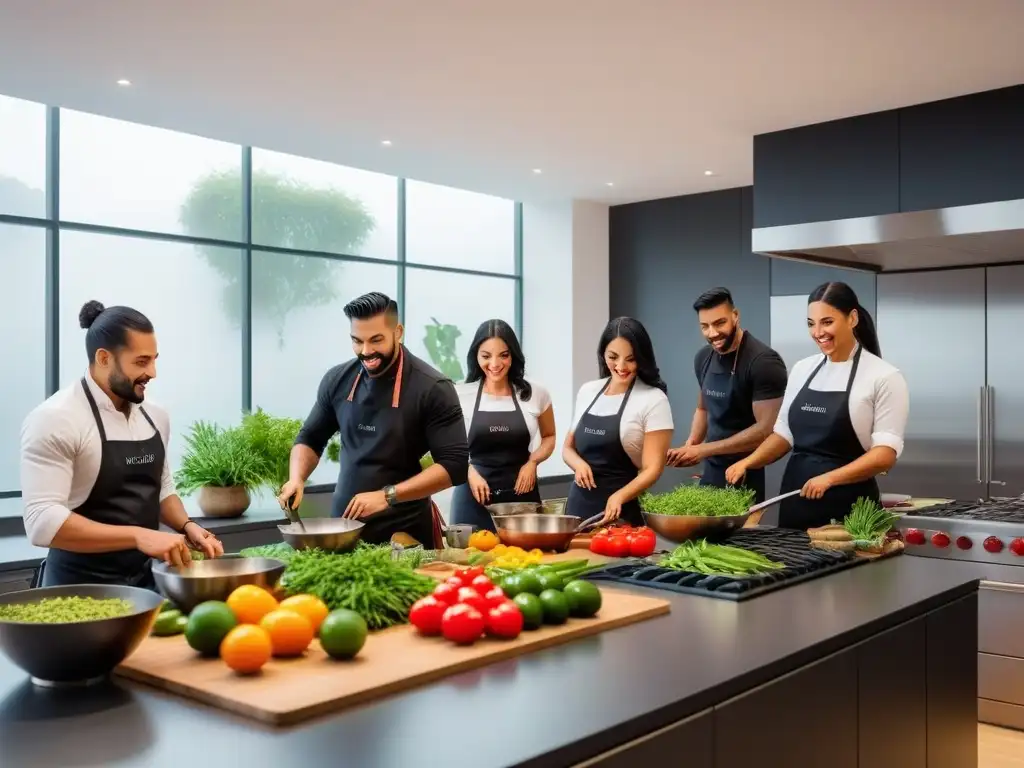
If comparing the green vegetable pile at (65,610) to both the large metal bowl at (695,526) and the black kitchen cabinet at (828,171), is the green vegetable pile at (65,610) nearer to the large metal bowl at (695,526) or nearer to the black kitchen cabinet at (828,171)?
the large metal bowl at (695,526)

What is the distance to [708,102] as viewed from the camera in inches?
200

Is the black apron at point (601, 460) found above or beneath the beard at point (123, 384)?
beneath

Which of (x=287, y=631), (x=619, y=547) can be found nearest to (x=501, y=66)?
(x=619, y=547)

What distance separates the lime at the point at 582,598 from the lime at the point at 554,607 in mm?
29

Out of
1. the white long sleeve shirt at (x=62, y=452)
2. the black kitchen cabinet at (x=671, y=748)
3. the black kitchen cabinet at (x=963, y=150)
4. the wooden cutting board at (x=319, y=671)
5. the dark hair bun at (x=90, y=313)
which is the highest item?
the black kitchen cabinet at (x=963, y=150)

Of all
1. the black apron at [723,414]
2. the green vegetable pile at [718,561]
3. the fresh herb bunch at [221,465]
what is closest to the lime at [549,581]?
the green vegetable pile at [718,561]

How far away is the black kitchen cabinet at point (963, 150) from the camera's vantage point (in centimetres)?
479

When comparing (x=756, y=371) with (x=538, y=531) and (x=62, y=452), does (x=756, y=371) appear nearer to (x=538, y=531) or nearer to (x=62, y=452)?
(x=538, y=531)

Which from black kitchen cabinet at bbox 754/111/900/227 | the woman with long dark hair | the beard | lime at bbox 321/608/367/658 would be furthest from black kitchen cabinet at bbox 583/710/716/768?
black kitchen cabinet at bbox 754/111/900/227

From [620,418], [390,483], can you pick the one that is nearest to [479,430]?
[620,418]

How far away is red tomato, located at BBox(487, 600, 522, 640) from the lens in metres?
1.90

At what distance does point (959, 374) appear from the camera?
573cm

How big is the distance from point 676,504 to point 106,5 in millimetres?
2714

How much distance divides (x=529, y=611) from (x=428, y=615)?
201mm
